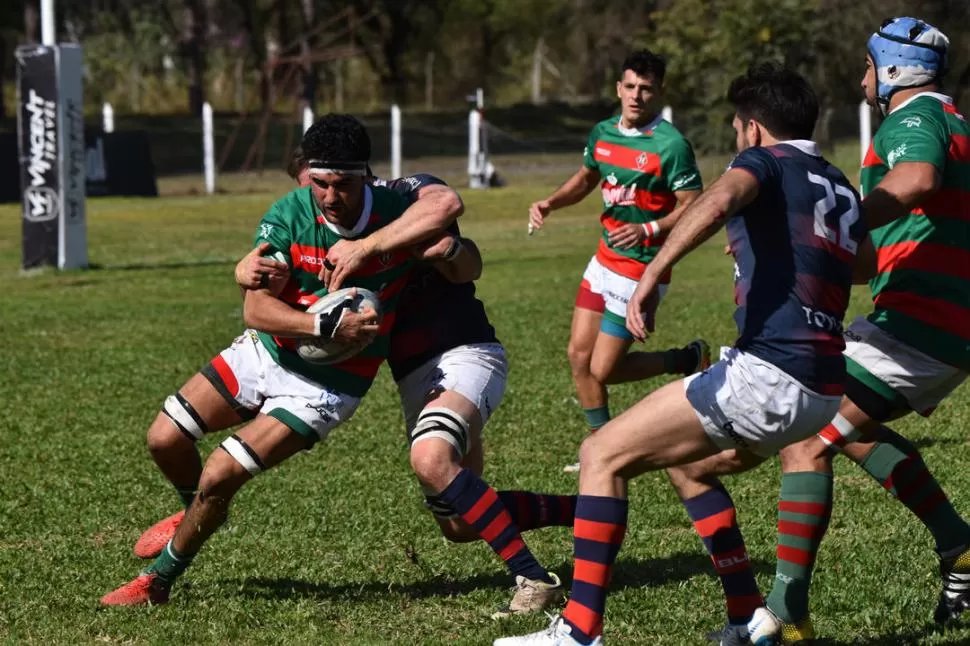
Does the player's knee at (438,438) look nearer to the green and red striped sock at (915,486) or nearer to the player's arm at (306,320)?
the player's arm at (306,320)

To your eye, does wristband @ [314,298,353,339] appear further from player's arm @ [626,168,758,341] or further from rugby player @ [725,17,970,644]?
rugby player @ [725,17,970,644]

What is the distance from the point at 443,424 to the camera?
19.2 ft

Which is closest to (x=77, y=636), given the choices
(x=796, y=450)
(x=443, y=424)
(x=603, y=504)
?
(x=443, y=424)

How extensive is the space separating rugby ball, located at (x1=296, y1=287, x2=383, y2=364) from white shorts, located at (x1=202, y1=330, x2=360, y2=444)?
0.51 feet

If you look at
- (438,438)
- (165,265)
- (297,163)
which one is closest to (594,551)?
(438,438)

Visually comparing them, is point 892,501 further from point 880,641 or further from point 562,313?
point 562,313

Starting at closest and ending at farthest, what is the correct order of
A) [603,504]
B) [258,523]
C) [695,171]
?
[603,504]
[258,523]
[695,171]

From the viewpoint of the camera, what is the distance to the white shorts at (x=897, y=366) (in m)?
5.60

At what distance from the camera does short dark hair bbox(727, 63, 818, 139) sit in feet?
16.1

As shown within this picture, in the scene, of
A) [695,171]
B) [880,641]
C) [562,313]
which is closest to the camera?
[880,641]

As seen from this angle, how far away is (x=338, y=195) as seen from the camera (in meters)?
5.71

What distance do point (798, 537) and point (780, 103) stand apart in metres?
1.54

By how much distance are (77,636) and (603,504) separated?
2117 mm

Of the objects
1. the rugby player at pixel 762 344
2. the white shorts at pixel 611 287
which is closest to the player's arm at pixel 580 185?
the white shorts at pixel 611 287
